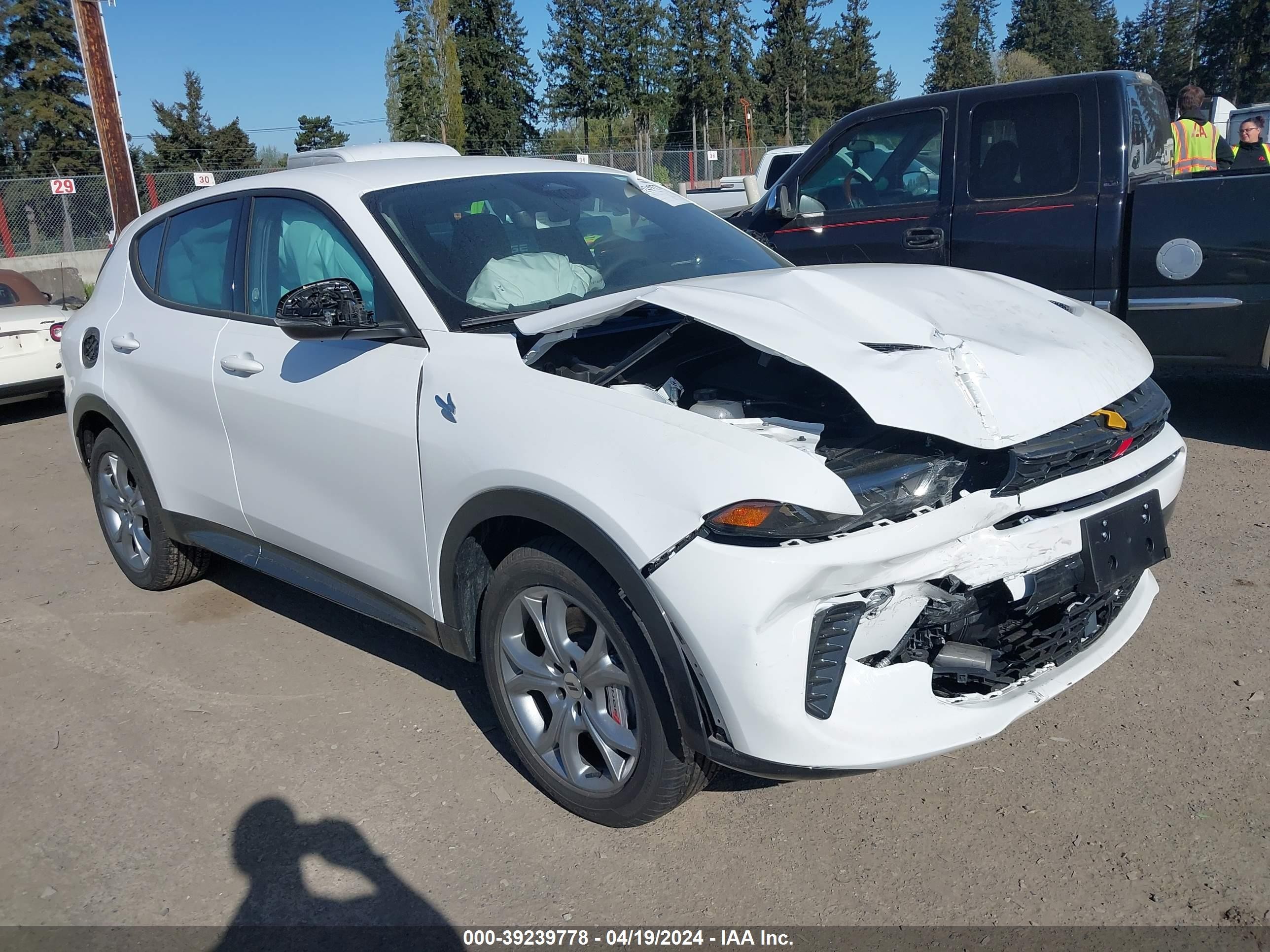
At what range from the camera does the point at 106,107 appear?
1301 centimetres

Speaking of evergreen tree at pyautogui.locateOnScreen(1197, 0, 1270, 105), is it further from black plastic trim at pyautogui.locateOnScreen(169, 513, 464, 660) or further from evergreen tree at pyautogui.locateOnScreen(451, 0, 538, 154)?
black plastic trim at pyautogui.locateOnScreen(169, 513, 464, 660)

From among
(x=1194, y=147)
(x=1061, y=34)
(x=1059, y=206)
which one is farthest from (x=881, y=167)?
(x=1061, y=34)

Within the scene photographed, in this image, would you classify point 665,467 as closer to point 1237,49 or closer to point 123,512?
point 123,512

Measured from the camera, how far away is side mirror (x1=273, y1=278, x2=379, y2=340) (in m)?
3.12

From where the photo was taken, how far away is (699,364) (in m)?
3.12

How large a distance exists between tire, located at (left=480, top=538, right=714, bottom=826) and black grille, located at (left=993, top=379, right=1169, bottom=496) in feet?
3.35

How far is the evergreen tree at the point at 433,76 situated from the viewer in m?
46.1

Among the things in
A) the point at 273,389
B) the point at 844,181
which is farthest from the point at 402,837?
the point at 844,181

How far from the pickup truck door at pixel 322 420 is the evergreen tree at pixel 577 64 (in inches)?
2107

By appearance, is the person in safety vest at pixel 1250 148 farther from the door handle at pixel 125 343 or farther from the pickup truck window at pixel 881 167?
the door handle at pixel 125 343

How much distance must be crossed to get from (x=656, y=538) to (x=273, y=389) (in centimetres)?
186

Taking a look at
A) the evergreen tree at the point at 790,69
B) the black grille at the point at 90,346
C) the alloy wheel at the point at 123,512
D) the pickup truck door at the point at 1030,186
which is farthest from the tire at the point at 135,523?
the evergreen tree at the point at 790,69

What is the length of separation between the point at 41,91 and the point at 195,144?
29.8 ft

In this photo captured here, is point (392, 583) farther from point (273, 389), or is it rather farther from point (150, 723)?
point (150, 723)
